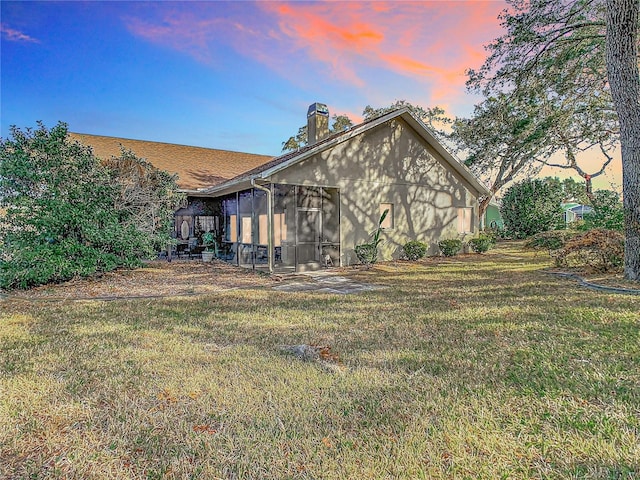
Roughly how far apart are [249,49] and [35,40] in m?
5.18

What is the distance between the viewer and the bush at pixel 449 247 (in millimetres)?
14820

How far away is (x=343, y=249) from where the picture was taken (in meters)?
12.2

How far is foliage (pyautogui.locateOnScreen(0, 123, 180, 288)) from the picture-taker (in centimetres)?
810

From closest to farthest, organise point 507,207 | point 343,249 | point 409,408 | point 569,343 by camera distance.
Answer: point 409,408
point 569,343
point 343,249
point 507,207

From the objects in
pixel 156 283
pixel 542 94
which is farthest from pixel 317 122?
pixel 542 94

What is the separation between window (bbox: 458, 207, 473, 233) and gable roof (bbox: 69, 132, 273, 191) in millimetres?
11104

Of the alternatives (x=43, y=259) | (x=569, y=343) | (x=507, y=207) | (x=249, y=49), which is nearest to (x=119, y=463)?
(x=569, y=343)

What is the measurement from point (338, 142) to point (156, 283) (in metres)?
7.00

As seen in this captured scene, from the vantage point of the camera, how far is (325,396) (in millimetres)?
2988

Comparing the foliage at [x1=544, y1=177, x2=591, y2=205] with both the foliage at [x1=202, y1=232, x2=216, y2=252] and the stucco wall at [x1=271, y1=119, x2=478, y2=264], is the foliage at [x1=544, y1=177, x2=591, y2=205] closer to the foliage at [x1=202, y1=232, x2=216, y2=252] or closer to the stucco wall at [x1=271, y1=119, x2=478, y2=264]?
the stucco wall at [x1=271, y1=119, x2=478, y2=264]

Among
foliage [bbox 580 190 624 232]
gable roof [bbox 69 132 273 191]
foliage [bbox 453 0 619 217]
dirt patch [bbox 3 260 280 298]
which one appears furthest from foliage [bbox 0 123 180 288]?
foliage [bbox 580 190 624 232]

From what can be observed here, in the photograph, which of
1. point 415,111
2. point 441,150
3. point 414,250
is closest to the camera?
point 414,250

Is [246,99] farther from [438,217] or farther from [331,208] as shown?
[438,217]

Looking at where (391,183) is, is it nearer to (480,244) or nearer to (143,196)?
(480,244)
